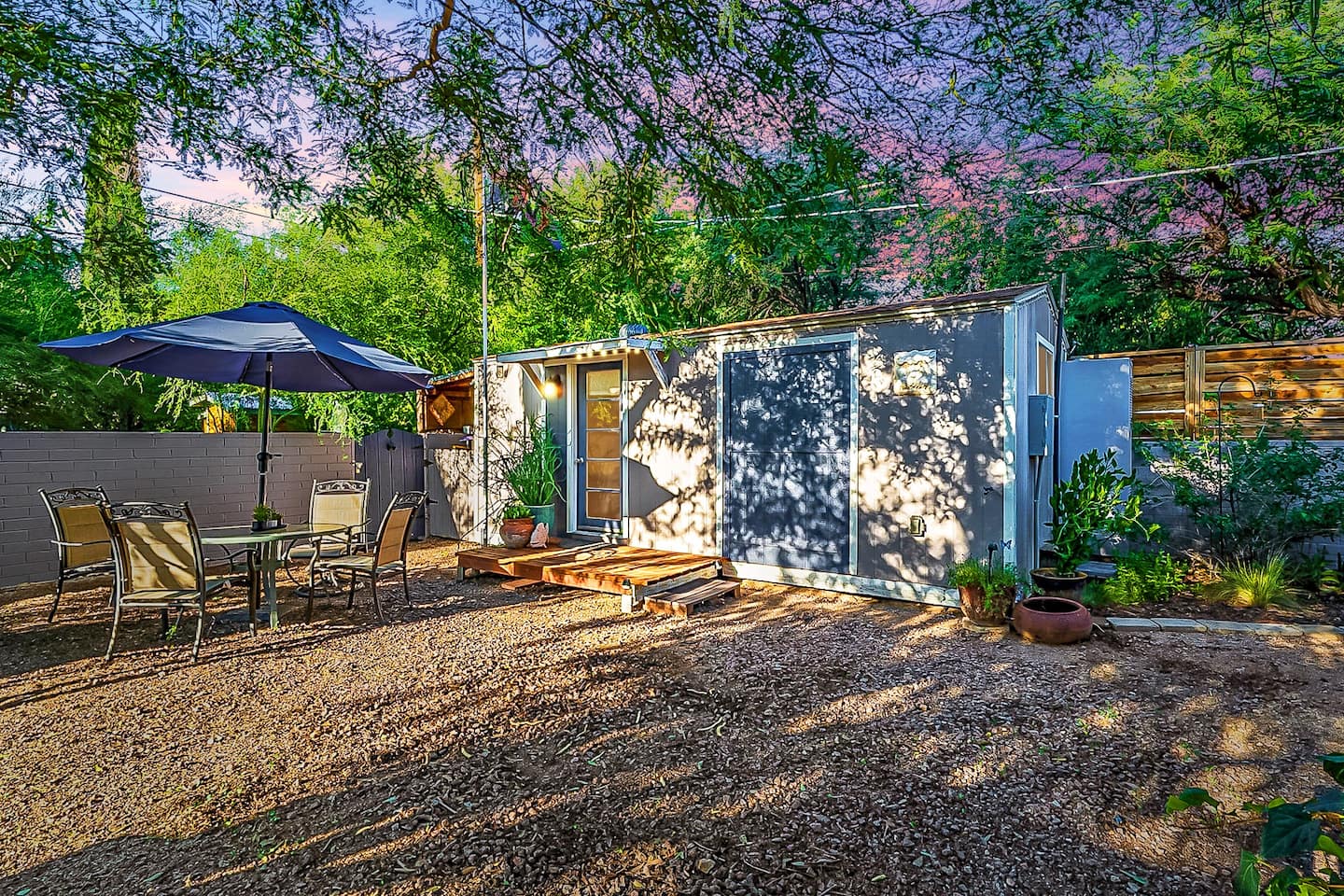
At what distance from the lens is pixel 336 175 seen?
345cm

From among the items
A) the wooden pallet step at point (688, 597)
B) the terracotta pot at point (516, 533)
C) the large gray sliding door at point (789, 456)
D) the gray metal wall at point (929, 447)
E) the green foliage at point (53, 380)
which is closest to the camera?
the gray metal wall at point (929, 447)

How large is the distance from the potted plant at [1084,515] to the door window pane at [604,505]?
3.97 metres

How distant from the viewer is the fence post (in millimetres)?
7215

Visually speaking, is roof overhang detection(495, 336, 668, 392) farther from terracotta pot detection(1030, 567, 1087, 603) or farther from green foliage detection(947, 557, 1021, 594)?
terracotta pot detection(1030, 567, 1087, 603)

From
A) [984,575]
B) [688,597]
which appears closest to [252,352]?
[688,597]

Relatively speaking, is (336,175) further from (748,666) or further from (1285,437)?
(1285,437)

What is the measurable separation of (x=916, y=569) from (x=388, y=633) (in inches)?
158

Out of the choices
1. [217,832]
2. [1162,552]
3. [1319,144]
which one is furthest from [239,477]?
[1319,144]

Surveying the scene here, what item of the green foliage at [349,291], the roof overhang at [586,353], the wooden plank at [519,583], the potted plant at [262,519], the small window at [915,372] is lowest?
the wooden plank at [519,583]

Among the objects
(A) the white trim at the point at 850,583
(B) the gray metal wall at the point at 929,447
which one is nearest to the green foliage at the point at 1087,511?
(B) the gray metal wall at the point at 929,447

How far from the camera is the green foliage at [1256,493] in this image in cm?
557

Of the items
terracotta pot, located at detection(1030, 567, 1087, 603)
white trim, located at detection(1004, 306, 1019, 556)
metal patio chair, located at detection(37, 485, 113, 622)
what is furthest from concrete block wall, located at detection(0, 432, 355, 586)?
terracotta pot, located at detection(1030, 567, 1087, 603)

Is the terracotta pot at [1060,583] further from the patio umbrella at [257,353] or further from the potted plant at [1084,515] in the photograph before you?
the patio umbrella at [257,353]

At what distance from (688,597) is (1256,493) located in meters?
4.92
